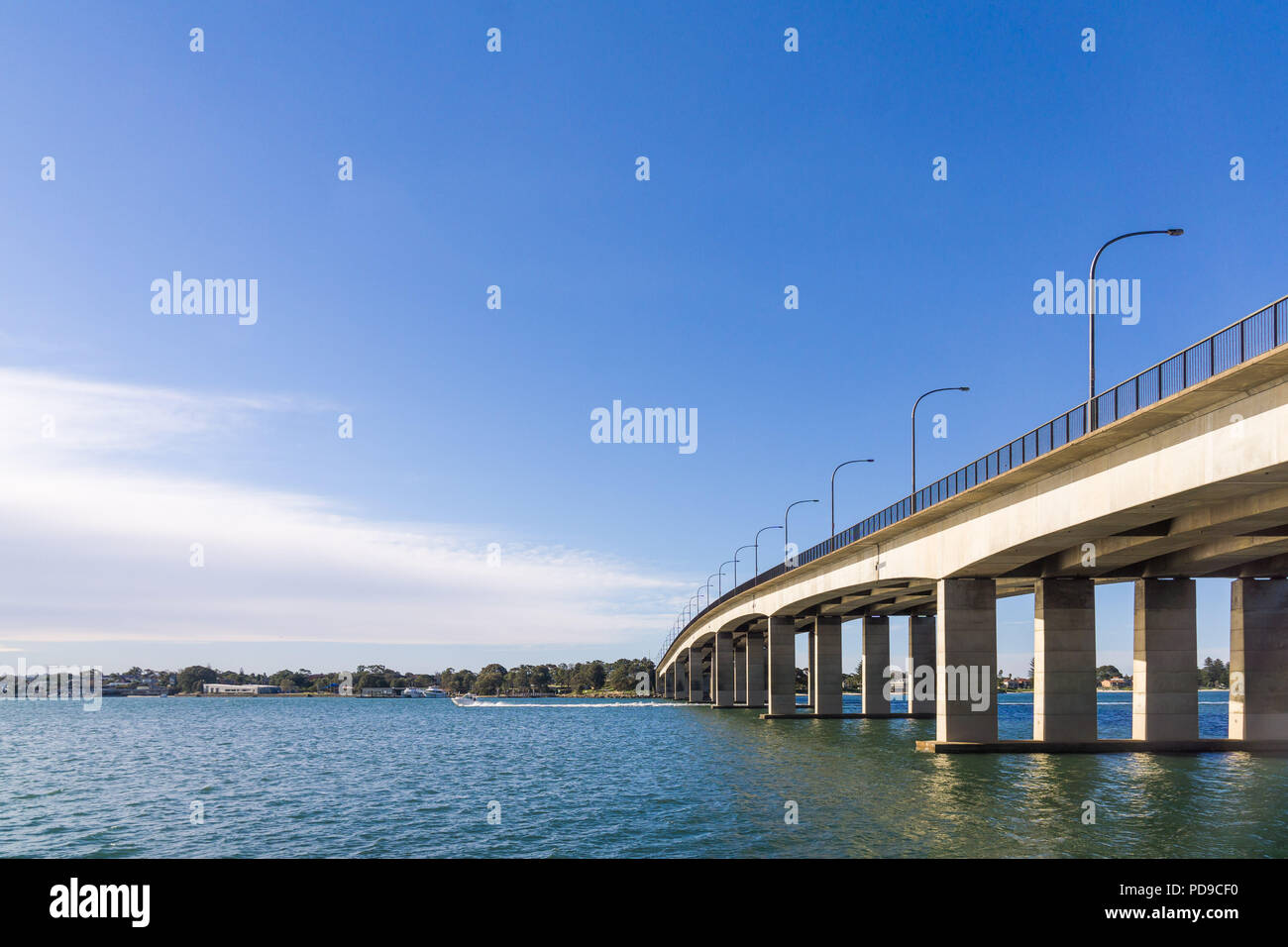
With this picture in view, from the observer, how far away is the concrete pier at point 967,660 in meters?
47.2

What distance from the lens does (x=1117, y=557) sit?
44.2m

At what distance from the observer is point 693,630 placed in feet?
454

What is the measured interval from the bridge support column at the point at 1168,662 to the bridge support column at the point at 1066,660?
3.31m

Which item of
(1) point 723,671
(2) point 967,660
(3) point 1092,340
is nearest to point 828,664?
(1) point 723,671

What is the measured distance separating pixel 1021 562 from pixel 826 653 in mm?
43966

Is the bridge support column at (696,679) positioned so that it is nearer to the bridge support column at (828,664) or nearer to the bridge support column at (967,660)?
the bridge support column at (828,664)

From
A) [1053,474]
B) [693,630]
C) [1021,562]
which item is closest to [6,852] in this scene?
[1053,474]

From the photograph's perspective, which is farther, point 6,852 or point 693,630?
point 693,630

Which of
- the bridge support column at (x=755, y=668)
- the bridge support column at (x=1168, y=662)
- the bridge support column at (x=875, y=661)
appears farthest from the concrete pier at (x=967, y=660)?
the bridge support column at (x=755, y=668)

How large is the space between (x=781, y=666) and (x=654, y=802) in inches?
2188

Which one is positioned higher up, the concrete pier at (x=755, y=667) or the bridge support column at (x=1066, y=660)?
the bridge support column at (x=1066, y=660)

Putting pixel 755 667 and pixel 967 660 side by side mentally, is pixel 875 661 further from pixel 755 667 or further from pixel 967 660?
pixel 967 660
